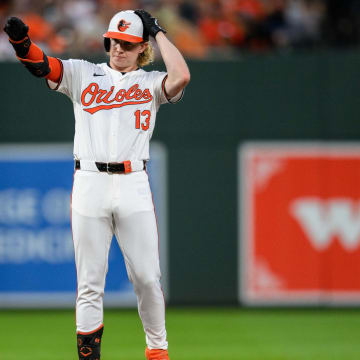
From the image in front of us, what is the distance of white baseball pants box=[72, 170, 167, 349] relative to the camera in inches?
194

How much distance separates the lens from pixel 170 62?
498 cm

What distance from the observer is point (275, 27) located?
10.1 m

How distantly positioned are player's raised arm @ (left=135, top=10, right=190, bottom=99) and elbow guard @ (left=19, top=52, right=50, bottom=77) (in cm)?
64

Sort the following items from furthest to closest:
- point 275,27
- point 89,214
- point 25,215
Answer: point 275,27, point 25,215, point 89,214

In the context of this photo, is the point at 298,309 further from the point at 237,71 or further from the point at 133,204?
the point at 133,204

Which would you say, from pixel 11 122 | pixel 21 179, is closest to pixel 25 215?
pixel 21 179

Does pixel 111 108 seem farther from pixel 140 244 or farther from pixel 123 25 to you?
pixel 140 244

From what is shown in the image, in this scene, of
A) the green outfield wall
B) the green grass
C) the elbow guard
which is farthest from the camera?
the green outfield wall

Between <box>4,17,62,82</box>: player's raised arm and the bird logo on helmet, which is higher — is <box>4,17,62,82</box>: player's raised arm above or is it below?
below

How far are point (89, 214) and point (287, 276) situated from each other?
4034 millimetres

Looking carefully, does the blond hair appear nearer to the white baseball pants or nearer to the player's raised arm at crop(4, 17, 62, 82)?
the player's raised arm at crop(4, 17, 62, 82)

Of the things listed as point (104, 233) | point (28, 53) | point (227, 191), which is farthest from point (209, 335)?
point (28, 53)

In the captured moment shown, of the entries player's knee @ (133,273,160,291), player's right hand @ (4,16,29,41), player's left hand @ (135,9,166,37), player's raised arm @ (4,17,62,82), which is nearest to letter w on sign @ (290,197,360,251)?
player's knee @ (133,273,160,291)

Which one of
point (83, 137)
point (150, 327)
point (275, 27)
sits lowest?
point (150, 327)
